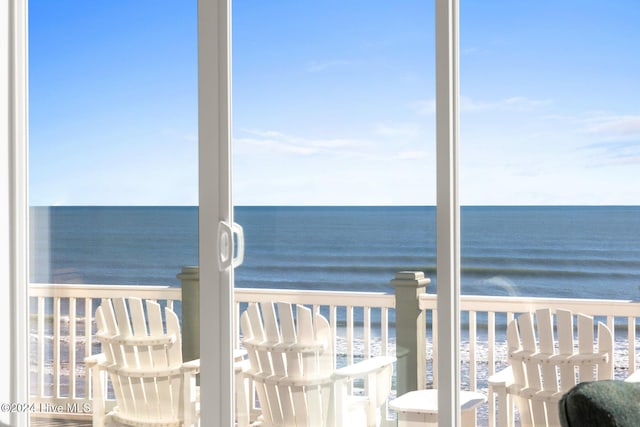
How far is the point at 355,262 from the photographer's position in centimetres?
275

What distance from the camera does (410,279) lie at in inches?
105

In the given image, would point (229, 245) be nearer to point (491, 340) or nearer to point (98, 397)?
point (98, 397)

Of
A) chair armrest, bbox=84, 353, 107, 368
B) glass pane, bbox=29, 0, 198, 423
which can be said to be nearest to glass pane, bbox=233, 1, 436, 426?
glass pane, bbox=29, 0, 198, 423

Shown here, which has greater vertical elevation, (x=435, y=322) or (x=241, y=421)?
(x=435, y=322)

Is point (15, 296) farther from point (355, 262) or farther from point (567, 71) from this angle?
point (567, 71)

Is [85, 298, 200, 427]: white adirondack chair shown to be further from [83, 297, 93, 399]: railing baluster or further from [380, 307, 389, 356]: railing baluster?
[380, 307, 389, 356]: railing baluster

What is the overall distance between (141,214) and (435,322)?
1253 millimetres

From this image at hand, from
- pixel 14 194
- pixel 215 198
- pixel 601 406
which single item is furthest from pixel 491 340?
pixel 14 194

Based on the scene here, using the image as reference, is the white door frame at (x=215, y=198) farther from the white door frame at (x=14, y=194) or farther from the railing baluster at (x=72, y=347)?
the white door frame at (x=14, y=194)

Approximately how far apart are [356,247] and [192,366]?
838 mm

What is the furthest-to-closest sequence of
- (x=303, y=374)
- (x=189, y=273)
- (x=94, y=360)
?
(x=94, y=360), (x=189, y=273), (x=303, y=374)

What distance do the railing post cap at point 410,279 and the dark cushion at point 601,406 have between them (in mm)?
976

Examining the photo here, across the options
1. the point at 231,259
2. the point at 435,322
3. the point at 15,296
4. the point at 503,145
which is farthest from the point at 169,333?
the point at 503,145

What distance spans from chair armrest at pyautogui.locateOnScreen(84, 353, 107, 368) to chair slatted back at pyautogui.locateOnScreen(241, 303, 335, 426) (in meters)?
0.64
